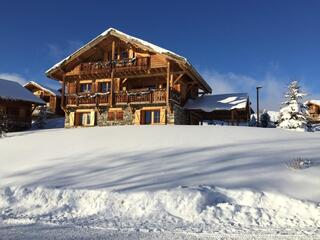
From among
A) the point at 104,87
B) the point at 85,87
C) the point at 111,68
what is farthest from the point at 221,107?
the point at 85,87

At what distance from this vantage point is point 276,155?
1040cm

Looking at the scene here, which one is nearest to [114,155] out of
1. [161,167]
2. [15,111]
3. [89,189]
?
[161,167]

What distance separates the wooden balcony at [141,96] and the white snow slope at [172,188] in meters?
13.3

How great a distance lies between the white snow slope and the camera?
21.1ft

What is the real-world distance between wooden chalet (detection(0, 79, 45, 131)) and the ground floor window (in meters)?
12.9

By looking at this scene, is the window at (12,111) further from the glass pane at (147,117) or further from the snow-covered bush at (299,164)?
the snow-covered bush at (299,164)

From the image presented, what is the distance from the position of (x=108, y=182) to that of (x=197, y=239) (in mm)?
3862

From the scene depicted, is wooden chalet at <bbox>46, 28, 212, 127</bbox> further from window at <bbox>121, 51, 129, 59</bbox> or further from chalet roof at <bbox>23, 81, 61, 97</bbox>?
chalet roof at <bbox>23, 81, 61, 97</bbox>

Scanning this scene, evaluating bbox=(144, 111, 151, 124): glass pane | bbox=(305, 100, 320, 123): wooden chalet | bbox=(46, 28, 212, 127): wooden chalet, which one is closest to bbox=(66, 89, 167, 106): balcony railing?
bbox=(46, 28, 212, 127): wooden chalet

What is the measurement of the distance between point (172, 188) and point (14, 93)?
2965cm

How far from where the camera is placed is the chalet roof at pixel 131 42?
979 inches

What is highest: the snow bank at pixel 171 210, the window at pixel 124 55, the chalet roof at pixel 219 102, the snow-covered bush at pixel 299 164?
the window at pixel 124 55

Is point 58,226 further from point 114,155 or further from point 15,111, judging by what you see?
point 15,111

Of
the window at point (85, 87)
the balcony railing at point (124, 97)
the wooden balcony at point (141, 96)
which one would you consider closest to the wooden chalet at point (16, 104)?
the window at point (85, 87)
